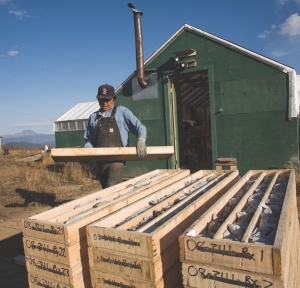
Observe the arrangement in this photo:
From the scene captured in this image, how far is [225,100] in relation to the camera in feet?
27.0

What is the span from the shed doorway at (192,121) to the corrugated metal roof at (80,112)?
5.44m

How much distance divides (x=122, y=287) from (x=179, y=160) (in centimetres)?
767

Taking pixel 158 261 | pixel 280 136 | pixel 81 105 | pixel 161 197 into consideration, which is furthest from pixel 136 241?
pixel 81 105

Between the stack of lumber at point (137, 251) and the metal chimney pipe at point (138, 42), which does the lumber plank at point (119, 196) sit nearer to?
the stack of lumber at point (137, 251)

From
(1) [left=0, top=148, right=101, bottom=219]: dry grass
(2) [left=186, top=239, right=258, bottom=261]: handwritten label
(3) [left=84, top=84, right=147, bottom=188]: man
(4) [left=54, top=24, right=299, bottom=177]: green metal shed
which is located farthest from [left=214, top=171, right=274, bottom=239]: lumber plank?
(1) [left=0, top=148, right=101, bottom=219]: dry grass

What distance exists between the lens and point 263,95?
7680 mm

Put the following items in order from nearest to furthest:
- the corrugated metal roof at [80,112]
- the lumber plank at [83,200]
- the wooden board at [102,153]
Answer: the lumber plank at [83,200]
the wooden board at [102,153]
the corrugated metal roof at [80,112]

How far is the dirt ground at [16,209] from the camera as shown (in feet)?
12.9

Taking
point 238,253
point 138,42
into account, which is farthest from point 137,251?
point 138,42

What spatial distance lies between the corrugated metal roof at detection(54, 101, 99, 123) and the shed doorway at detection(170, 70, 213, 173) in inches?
214

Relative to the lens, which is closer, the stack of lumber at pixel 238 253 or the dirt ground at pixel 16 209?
the stack of lumber at pixel 238 253

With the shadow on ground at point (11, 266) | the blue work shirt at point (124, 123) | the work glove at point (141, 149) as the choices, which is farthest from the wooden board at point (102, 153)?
the shadow on ground at point (11, 266)

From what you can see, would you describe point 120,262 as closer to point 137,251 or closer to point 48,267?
point 137,251

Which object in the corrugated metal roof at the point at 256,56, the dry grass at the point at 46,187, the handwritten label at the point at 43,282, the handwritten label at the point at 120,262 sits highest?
the corrugated metal roof at the point at 256,56
